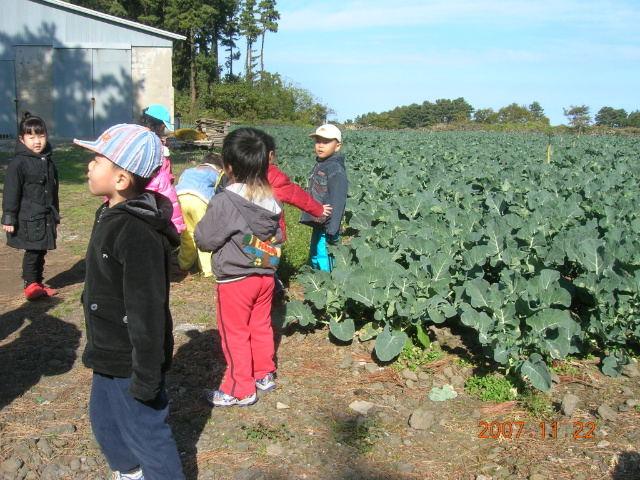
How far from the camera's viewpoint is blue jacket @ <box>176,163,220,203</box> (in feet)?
19.5

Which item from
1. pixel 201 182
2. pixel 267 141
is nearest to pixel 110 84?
pixel 201 182

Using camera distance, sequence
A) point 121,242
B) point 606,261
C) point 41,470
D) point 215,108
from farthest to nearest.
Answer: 1. point 215,108
2. point 606,261
3. point 41,470
4. point 121,242

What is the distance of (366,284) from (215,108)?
57.7 m

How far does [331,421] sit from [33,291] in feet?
10.7

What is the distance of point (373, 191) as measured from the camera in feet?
27.8

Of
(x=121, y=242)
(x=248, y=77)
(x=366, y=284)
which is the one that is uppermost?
(x=248, y=77)

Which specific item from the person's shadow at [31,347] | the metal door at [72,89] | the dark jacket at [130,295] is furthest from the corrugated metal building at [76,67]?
the dark jacket at [130,295]

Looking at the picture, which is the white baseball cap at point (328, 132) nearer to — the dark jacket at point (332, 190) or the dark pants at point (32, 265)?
the dark jacket at point (332, 190)

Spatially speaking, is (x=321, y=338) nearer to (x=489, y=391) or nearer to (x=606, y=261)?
(x=489, y=391)

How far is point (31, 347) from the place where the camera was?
166 inches

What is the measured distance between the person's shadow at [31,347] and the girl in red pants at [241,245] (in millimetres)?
1199

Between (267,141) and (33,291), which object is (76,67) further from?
(267,141)

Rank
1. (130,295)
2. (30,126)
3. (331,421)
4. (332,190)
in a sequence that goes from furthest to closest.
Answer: (332,190)
(30,126)
(331,421)
(130,295)

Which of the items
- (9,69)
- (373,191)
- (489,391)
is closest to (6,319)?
(489,391)
